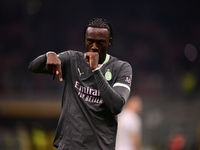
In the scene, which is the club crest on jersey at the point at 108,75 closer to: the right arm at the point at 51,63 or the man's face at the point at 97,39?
the man's face at the point at 97,39

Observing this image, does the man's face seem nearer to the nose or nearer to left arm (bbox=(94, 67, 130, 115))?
the nose

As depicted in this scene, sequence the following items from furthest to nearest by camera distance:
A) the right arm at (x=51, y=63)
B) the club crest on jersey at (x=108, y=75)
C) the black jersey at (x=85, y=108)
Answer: the club crest on jersey at (x=108, y=75) < the black jersey at (x=85, y=108) < the right arm at (x=51, y=63)

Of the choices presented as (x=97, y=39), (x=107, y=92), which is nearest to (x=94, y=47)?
(x=97, y=39)

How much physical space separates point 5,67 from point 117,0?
214 inches

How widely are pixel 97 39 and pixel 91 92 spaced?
0.40 m

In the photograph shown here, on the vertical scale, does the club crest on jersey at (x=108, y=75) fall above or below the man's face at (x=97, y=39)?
below

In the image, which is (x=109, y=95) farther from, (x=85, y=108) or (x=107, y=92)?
(x=85, y=108)

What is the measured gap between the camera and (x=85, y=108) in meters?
2.17

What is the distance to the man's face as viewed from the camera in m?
2.23

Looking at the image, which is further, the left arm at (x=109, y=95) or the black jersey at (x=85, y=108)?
the black jersey at (x=85, y=108)

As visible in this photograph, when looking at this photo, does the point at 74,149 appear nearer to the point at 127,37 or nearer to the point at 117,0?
the point at 127,37

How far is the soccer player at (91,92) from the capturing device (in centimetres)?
206

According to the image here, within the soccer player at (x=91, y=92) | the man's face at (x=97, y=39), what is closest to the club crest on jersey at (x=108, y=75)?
the soccer player at (x=91, y=92)

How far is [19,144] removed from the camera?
8.09m
